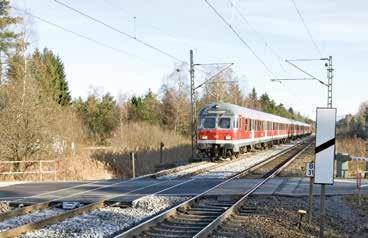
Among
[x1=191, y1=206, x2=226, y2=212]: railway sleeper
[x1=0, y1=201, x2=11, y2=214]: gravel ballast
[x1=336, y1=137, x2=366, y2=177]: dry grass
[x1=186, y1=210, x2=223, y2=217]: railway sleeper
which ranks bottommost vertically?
[x1=0, y1=201, x2=11, y2=214]: gravel ballast

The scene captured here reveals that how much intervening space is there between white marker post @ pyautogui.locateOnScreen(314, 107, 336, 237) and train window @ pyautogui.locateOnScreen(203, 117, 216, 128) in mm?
22699

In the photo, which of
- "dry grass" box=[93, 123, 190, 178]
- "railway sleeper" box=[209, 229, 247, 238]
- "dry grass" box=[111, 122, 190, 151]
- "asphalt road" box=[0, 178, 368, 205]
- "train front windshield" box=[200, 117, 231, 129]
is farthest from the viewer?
"dry grass" box=[111, 122, 190, 151]

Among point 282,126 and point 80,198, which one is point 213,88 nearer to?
point 282,126

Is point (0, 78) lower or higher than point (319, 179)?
higher

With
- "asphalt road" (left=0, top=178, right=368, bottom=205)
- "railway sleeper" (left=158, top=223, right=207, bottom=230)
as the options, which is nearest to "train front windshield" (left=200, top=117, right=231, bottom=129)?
"asphalt road" (left=0, top=178, right=368, bottom=205)

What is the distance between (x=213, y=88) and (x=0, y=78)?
45059mm

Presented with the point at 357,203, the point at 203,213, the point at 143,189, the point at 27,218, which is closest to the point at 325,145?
the point at 203,213

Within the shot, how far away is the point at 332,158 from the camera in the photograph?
9.57 meters

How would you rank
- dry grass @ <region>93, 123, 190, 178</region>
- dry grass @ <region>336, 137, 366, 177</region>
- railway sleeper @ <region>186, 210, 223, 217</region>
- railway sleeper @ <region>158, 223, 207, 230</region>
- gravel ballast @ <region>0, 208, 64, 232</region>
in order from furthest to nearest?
dry grass @ <region>93, 123, 190, 178</region>, dry grass @ <region>336, 137, 366, 177</region>, railway sleeper @ <region>186, 210, 223, 217</region>, gravel ballast @ <region>0, 208, 64, 232</region>, railway sleeper @ <region>158, 223, 207, 230</region>

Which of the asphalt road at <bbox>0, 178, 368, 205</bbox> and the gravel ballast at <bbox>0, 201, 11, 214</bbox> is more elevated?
the asphalt road at <bbox>0, 178, 368, 205</bbox>

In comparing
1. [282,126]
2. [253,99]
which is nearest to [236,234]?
[282,126]

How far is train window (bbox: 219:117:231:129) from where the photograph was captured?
3222 centimetres

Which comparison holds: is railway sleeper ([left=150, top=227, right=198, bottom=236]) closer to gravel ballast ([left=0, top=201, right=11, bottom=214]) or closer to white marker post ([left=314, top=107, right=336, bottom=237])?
white marker post ([left=314, top=107, right=336, bottom=237])

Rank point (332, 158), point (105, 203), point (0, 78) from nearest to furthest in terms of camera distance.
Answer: point (332, 158) < point (105, 203) < point (0, 78)
